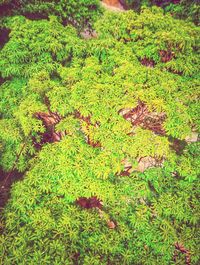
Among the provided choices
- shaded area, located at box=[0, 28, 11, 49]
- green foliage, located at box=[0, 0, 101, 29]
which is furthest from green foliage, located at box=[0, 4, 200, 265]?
shaded area, located at box=[0, 28, 11, 49]

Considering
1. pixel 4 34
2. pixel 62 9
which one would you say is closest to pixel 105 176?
pixel 62 9

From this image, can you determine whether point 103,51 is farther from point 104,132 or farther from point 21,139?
point 21,139

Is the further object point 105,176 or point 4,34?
point 4,34

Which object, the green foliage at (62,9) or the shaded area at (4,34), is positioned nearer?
the green foliage at (62,9)

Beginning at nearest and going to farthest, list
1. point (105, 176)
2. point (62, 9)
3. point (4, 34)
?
point (105, 176) → point (62, 9) → point (4, 34)

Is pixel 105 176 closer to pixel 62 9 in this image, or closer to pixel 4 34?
pixel 62 9

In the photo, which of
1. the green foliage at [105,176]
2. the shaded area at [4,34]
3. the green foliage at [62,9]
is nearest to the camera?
the green foliage at [105,176]

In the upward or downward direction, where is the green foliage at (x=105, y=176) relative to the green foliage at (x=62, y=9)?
downward

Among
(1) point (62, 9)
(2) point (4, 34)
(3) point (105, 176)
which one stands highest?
(1) point (62, 9)

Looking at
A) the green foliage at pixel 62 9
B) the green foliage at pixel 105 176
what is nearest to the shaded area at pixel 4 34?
the green foliage at pixel 62 9

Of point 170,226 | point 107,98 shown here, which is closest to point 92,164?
point 107,98

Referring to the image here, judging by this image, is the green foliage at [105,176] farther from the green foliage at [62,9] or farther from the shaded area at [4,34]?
the shaded area at [4,34]
